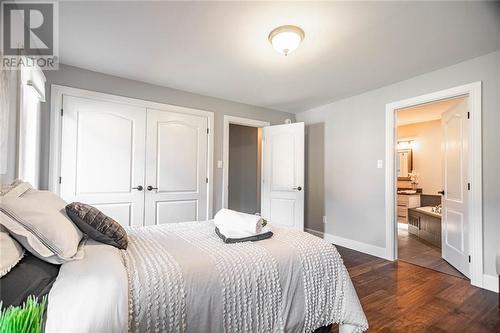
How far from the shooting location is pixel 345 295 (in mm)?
1538

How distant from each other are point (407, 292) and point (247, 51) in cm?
279

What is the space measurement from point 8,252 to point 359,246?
149 inches

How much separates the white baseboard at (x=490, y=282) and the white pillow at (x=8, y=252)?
3.60 meters

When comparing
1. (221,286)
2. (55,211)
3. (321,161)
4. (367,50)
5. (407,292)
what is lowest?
(407,292)

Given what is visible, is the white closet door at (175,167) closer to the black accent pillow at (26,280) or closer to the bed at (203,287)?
the bed at (203,287)

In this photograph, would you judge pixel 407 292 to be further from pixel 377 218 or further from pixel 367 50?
pixel 367 50

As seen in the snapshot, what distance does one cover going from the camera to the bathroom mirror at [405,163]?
5910 millimetres

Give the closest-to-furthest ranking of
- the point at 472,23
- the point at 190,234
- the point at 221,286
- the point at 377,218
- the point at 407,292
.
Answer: the point at 221,286 → the point at 190,234 → the point at 472,23 → the point at 407,292 → the point at 377,218

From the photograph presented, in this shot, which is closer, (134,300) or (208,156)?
(134,300)

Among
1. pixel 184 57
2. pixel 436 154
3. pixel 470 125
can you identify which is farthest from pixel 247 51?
pixel 436 154

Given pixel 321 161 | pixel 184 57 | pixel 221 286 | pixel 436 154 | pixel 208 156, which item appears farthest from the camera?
pixel 436 154

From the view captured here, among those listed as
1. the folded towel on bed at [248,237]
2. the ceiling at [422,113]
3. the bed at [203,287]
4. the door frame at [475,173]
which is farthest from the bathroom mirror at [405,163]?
the folded towel on bed at [248,237]

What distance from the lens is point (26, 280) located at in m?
0.90

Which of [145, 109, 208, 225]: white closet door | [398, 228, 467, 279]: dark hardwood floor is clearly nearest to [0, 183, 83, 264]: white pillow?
[145, 109, 208, 225]: white closet door
